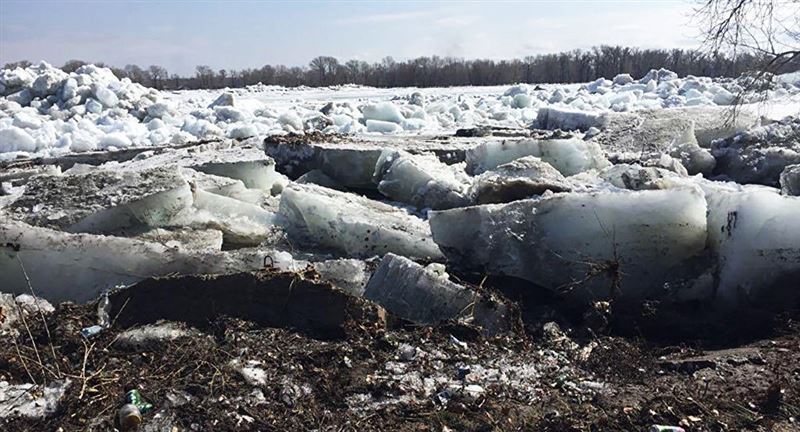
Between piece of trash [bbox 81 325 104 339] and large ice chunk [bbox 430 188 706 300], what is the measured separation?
2260 mm

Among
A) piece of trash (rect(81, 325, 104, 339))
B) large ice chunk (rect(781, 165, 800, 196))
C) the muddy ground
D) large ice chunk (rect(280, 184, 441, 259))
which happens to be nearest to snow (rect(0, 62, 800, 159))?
large ice chunk (rect(781, 165, 800, 196))

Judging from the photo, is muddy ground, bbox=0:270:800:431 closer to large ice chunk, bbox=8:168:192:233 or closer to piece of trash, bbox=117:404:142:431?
piece of trash, bbox=117:404:142:431

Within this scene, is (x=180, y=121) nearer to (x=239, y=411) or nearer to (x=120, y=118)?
(x=120, y=118)

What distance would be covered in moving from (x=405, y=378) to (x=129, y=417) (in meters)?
1.08

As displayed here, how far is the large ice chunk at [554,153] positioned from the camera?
6941 millimetres

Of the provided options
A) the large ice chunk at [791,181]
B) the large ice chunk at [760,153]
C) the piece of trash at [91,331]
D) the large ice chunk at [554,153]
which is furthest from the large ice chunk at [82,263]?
the large ice chunk at [760,153]

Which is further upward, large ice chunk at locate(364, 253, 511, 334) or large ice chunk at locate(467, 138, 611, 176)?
large ice chunk at locate(467, 138, 611, 176)

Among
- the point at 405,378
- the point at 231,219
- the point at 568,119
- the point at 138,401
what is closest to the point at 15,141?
the point at 231,219

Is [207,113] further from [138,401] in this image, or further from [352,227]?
[138,401]

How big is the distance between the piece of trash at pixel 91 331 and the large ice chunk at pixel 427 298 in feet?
4.58

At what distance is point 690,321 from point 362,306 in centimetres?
177

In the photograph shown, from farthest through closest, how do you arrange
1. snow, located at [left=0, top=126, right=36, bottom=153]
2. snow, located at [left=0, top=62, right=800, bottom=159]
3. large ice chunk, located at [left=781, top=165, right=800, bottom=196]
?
snow, located at [left=0, top=62, right=800, bottom=159] → snow, located at [left=0, top=126, right=36, bottom=153] → large ice chunk, located at [left=781, top=165, right=800, bottom=196]

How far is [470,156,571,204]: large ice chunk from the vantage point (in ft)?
17.8

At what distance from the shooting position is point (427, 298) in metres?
3.69
